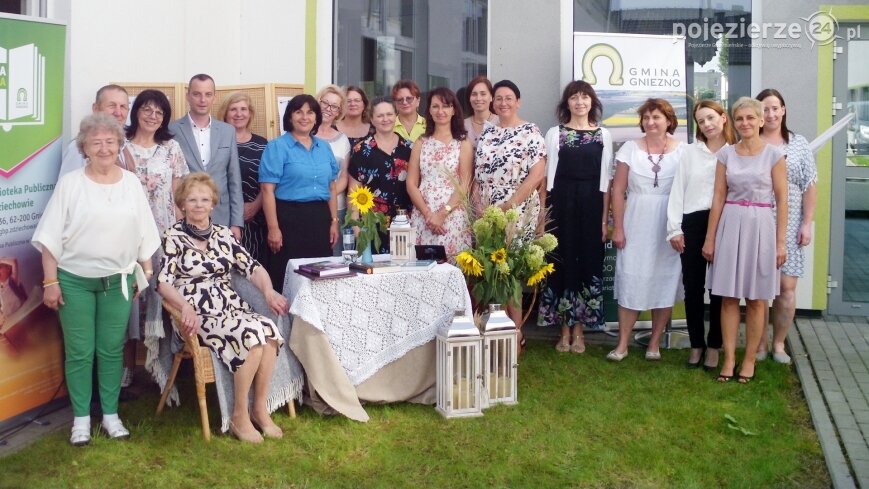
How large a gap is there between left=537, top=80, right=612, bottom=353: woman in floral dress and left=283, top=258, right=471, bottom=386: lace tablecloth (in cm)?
123

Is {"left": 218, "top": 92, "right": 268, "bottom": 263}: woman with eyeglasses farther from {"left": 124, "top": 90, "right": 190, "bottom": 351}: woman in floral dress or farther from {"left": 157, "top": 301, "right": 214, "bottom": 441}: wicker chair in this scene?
{"left": 157, "top": 301, "right": 214, "bottom": 441}: wicker chair

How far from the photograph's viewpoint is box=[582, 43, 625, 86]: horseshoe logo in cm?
625

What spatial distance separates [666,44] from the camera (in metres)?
6.35

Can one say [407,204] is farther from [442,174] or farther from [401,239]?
[401,239]

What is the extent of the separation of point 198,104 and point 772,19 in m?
4.19

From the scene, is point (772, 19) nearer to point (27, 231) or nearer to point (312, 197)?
point (312, 197)

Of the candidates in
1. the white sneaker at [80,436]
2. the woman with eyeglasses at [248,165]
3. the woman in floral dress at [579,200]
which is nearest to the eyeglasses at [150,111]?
the woman with eyeglasses at [248,165]

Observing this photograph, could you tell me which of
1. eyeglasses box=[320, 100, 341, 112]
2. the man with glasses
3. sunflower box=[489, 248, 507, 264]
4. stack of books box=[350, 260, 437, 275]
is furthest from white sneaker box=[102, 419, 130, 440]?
the man with glasses

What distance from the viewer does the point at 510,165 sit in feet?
17.7

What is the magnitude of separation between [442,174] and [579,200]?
0.92 metres

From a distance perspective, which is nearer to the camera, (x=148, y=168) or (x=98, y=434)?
(x=98, y=434)

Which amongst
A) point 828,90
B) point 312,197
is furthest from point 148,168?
point 828,90

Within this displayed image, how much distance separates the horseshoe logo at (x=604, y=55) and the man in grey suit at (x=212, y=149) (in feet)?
8.34

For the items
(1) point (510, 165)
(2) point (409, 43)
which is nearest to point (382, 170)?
(1) point (510, 165)
